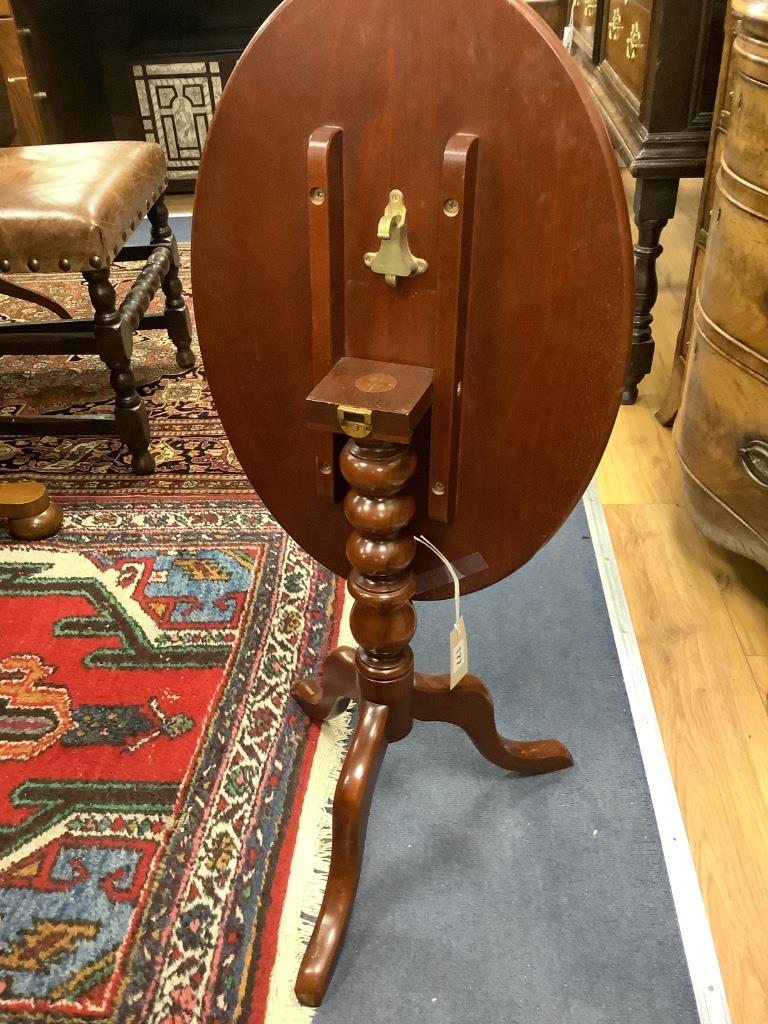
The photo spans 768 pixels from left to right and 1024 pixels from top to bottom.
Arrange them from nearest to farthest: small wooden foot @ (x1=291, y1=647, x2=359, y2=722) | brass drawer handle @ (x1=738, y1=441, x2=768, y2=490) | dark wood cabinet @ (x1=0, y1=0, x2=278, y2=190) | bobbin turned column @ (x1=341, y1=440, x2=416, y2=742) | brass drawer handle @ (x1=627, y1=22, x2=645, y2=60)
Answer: bobbin turned column @ (x1=341, y1=440, x2=416, y2=742) → small wooden foot @ (x1=291, y1=647, x2=359, y2=722) → brass drawer handle @ (x1=738, y1=441, x2=768, y2=490) → brass drawer handle @ (x1=627, y1=22, x2=645, y2=60) → dark wood cabinet @ (x1=0, y1=0, x2=278, y2=190)

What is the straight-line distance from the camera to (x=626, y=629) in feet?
4.60

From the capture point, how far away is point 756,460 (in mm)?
1250

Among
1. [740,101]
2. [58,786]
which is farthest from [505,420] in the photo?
[58,786]

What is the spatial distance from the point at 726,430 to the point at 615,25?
1.16 m

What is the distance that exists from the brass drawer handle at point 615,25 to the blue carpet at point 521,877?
1372 millimetres

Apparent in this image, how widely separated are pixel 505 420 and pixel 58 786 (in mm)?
794

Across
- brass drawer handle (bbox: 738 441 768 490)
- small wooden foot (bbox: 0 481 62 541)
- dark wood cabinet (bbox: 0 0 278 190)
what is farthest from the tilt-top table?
dark wood cabinet (bbox: 0 0 278 190)

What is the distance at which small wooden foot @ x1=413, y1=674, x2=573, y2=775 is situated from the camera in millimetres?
1067

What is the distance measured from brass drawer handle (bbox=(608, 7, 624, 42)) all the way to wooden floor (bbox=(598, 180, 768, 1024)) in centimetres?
84

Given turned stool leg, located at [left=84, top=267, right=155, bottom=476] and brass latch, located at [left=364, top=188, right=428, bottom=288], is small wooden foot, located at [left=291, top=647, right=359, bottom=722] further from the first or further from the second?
turned stool leg, located at [left=84, top=267, right=155, bottom=476]

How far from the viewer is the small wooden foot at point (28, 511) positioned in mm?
1589

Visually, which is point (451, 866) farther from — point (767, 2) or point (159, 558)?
point (767, 2)

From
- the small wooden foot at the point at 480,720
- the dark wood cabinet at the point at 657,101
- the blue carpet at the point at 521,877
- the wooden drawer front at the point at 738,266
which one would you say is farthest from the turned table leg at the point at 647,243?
the small wooden foot at the point at 480,720

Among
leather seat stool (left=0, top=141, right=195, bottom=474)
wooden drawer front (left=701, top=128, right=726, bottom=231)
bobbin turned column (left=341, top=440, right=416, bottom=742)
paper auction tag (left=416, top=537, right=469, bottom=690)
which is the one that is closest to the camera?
bobbin turned column (left=341, top=440, right=416, bottom=742)
